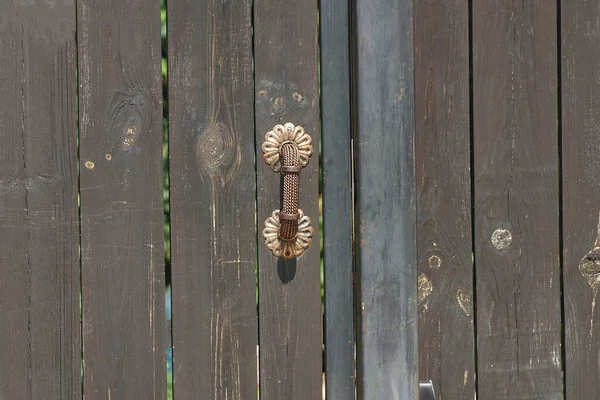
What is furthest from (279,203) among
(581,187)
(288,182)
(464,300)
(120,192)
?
(581,187)

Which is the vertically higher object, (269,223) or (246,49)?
(246,49)

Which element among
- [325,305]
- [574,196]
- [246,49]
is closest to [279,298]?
[325,305]

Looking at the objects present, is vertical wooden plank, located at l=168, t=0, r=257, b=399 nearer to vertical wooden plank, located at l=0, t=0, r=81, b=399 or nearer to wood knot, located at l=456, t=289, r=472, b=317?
vertical wooden plank, located at l=0, t=0, r=81, b=399

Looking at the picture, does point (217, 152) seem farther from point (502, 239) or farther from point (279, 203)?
point (502, 239)

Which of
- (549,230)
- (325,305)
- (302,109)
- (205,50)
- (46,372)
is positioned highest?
(205,50)

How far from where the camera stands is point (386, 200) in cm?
171

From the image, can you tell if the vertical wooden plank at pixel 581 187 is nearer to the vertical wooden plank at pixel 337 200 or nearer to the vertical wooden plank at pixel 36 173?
the vertical wooden plank at pixel 337 200

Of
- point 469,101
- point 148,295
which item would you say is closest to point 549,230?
point 469,101

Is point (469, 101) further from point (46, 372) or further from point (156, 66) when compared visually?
point (46, 372)

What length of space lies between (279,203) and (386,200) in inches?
8.9

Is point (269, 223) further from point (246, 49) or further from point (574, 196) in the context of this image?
point (574, 196)

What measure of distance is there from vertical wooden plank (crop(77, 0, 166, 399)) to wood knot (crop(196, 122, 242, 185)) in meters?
0.09

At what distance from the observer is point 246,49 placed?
174 centimetres

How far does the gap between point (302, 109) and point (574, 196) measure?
628mm
